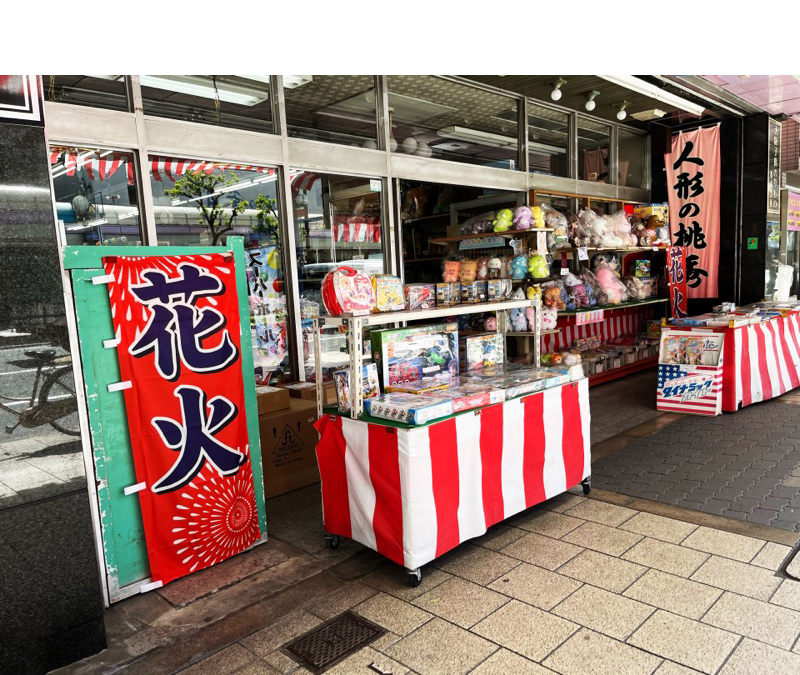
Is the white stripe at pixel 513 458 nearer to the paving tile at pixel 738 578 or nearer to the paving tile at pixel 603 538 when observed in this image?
the paving tile at pixel 603 538

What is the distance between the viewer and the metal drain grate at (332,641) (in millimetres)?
2561

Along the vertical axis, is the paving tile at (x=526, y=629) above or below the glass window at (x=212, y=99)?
below

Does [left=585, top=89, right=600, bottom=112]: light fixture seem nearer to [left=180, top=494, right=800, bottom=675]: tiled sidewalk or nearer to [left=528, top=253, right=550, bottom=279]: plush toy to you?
[left=528, top=253, right=550, bottom=279]: plush toy

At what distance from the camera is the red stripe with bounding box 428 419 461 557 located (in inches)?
126

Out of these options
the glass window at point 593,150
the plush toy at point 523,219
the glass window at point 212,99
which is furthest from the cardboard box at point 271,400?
the glass window at point 593,150

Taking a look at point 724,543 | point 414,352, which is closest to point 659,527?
point 724,543

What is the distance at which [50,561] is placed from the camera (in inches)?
99.6

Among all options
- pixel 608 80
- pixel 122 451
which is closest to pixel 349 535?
pixel 122 451

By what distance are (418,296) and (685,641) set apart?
2.38 metres

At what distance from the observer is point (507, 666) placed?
244 cm

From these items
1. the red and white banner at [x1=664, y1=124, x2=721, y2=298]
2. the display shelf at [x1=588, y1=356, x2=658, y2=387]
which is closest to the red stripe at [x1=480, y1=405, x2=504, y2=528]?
the display shelf at [x1=588, y1=356, x2=658, y2=387]

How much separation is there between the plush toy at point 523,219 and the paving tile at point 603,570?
4017 millimetres

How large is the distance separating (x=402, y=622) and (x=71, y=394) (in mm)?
1925

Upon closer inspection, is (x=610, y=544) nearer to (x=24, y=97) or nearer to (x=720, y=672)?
(x=720, y=672)
